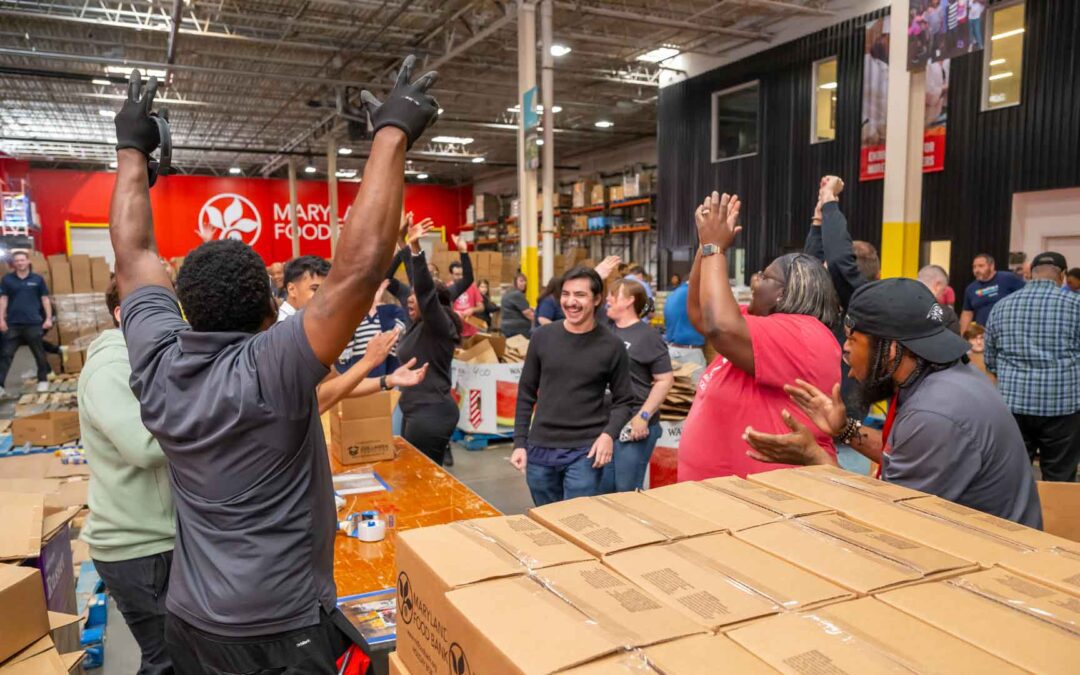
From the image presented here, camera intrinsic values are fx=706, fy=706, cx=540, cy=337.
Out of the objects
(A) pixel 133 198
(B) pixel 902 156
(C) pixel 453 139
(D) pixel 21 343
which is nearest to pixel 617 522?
(A) pixel 133 198

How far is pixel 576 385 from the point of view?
3.43m

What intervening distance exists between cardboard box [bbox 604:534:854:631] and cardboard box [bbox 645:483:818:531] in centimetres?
9

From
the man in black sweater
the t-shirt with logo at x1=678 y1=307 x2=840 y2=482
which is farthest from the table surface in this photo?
the t-shirt with logo at x1=678 y1=307 x2=840 y2=482

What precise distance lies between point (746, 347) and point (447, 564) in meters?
1.34

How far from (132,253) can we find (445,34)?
12.4m

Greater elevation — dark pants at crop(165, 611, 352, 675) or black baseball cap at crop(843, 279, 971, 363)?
black baseball cap at crop(843, 279, 971, 363)

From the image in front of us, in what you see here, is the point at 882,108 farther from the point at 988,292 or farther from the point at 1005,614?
the point at 1005,614

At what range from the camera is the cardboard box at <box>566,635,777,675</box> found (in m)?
0.87

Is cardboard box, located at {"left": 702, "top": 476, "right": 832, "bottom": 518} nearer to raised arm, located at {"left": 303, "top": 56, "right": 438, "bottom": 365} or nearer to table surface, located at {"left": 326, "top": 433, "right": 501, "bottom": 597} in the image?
raised arm, located at {"left": 303, "top": 56, "right": 438, "bottom": 365}

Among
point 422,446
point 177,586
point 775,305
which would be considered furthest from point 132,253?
point 422,446

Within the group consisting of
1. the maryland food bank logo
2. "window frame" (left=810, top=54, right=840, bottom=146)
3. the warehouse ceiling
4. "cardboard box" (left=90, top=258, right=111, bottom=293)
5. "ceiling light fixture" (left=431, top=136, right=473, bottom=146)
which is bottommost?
"cardboard box" (left=90, top=258, right=111, bottom=293)

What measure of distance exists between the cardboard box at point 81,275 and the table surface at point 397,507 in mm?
11311

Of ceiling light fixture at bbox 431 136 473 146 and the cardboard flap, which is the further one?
ceiling light fixture at bbox 431 136 473 146

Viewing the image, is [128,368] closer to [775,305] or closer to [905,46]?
[775,305]
